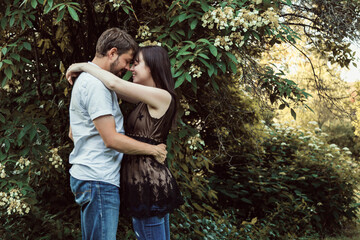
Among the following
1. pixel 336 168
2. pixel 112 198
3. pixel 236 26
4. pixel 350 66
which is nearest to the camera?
pixel 112 198

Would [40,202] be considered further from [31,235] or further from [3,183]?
[3,183]

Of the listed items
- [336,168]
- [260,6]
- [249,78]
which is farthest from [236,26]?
[336,168]

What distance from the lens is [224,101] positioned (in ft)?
16.1

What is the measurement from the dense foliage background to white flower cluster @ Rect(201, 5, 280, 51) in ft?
0.04

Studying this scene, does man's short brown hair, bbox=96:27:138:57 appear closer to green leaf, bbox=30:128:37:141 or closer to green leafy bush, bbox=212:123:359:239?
green leaf, bbox=30:128:37:141

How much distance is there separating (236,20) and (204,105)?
2169 millimetres

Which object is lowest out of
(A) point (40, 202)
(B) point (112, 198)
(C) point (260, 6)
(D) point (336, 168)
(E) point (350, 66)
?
(A) point (40, 202)

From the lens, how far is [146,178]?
2240 mm

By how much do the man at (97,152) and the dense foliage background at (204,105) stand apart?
2.82 feet

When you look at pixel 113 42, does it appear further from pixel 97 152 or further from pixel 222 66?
pixel 222 66

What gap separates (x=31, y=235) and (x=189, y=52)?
2732mm

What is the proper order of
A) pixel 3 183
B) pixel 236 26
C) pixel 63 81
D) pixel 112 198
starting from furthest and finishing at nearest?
1. pixel 63 81
2. pixel 3 183
3. pixel 236 26
4. pixel 112 198

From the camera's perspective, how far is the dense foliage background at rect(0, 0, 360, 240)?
307 cm

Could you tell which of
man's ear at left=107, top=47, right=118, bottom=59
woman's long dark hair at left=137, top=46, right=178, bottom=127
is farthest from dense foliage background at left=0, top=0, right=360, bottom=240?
man's ear at left=107, top=47, right=118, bottom=59
